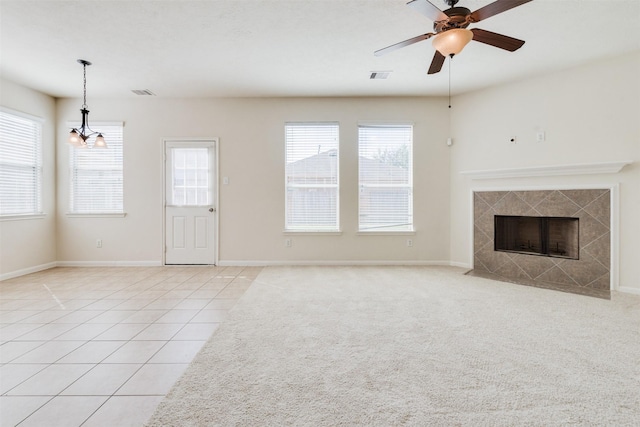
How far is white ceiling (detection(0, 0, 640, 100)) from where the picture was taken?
2.88m

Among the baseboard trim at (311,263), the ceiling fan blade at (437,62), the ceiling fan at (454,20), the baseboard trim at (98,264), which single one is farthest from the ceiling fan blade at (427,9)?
the baseboard trim at (98,264)

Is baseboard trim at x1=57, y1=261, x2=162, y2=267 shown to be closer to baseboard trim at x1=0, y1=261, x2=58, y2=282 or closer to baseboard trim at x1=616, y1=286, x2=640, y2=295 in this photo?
baseboard trim at x1=0, y1=261, x2=58, y2=282

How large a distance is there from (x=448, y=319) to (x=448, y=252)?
2704mm

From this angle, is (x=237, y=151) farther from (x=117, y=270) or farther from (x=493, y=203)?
(x=493, y=203)

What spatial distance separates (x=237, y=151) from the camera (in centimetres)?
538

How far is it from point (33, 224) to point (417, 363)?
5959mm

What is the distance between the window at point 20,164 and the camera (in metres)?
4.52

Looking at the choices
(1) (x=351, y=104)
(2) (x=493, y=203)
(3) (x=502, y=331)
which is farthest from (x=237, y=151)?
(3) (x=502, y=331)

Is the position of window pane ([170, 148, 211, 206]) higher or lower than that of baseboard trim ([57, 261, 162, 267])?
higher

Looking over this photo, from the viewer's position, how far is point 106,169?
5406 millimetres

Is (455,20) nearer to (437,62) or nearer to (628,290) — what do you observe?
(437,62)

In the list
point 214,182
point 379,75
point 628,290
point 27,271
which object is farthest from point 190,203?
point 628,290

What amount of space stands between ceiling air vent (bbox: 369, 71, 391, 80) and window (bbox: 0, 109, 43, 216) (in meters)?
5.24

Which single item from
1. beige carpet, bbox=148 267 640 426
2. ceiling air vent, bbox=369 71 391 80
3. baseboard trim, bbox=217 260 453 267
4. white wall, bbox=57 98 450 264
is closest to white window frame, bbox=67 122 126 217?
white wall, bbox=57 98 450 264
